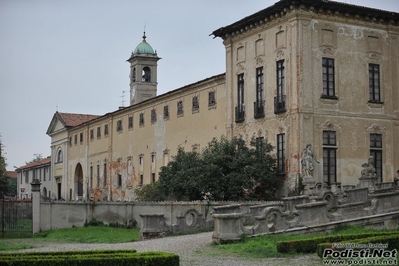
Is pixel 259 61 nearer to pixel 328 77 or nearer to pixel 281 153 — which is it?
pixel 328 77

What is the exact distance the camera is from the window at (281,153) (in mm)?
33594

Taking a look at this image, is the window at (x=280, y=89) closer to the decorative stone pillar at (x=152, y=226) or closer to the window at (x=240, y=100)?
the window at (x=240, y=100)

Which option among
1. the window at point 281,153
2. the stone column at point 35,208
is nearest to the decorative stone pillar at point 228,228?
the window at point 281,153

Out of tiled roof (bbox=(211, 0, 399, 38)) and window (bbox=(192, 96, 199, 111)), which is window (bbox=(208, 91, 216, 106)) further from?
tiled roof (bbox=(211, 0, 399, 38))

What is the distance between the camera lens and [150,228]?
26.2 meters

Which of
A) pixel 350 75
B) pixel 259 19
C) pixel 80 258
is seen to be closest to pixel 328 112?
pixel 350 75

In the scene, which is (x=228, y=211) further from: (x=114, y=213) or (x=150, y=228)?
(x=114, y=213)

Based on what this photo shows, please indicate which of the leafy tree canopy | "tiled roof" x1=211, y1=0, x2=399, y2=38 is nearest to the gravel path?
the leafy tree canopy

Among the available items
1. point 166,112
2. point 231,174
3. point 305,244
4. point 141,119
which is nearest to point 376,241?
point 305,244

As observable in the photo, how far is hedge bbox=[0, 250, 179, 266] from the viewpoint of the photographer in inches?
604

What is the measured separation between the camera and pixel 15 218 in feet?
117

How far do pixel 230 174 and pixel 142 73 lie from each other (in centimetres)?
3644

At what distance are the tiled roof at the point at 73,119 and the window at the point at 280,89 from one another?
1525 inches

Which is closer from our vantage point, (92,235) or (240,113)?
(92,235)
